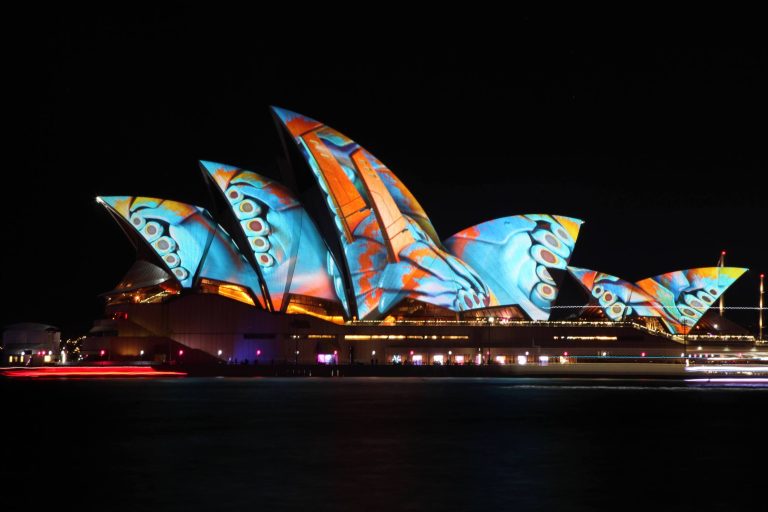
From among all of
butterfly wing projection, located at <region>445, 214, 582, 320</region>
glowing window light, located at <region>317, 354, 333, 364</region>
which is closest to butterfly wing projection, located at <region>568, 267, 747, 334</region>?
butterfly wing projection, located at <region>445, 214, 582, 320</region>

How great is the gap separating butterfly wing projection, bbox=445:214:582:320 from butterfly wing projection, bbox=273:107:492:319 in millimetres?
2147

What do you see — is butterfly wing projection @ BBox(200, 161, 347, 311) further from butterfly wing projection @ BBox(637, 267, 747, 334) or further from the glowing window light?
butterfly wing projection @ BBox(637, 267, 747, 334)

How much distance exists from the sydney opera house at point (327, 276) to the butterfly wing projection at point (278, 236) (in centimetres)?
9

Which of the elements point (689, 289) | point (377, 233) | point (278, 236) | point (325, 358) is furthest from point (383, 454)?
point (689, 289)

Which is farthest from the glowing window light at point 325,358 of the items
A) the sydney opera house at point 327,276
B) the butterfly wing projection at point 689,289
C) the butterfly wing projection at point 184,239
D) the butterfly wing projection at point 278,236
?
the butterfly wing projection at point 689,289

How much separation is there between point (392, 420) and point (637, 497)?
13.1m

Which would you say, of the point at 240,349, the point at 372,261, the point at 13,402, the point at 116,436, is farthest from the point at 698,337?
the point at 116,436

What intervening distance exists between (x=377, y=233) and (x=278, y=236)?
23.0ft

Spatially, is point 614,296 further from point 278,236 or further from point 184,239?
point 184,239

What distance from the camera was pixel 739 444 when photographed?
22812mm

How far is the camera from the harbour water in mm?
15719

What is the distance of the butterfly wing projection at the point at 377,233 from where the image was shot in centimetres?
6844

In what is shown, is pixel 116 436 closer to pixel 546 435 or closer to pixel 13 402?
pixel 546 435

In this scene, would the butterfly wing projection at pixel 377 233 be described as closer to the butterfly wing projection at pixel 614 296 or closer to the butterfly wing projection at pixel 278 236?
the butterfly wing projection at pixel 278 236
